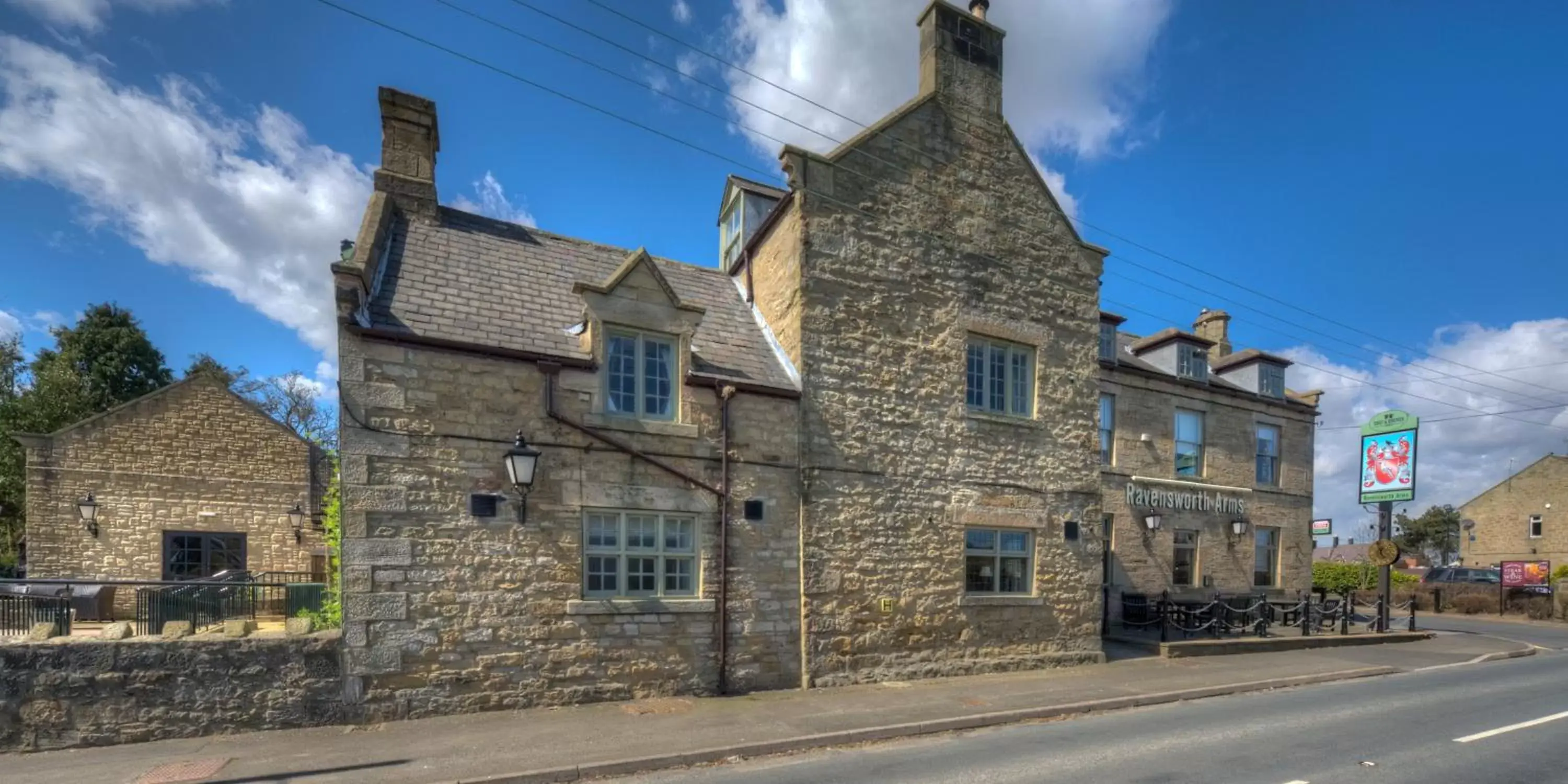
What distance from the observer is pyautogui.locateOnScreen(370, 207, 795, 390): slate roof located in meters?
9.64

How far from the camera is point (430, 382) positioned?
919cm

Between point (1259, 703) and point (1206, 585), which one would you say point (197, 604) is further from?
point (1206, 585)

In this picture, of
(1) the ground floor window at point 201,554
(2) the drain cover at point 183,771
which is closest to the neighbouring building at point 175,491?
(1) the ground floor window at point 201,554

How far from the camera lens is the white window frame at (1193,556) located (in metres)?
19.0

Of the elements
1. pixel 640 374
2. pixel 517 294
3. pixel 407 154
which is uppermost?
pixel 407 154

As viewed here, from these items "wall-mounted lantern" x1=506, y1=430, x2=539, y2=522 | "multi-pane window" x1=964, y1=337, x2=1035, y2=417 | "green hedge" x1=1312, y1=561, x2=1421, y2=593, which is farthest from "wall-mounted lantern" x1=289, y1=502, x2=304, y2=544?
"green hedge" x1=1312, y1=561, x2=1421, y2=593

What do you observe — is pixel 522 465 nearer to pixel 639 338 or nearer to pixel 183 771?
pixel 639 338

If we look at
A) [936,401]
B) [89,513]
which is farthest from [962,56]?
[89,513]

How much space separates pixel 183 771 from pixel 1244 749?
35.5ft

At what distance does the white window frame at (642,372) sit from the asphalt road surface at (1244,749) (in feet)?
15.5

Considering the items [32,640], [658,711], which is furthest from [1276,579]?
[32,640]

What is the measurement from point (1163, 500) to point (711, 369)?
13387 mm

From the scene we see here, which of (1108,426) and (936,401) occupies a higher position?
(936,401)

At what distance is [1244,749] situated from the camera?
8.05 m
